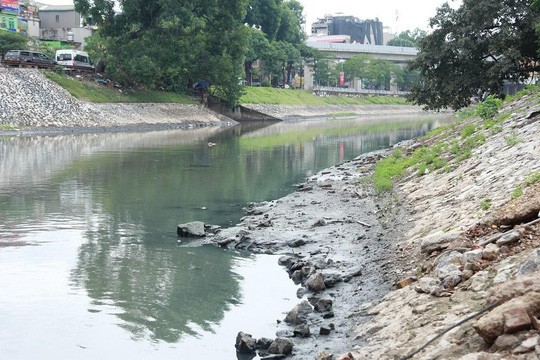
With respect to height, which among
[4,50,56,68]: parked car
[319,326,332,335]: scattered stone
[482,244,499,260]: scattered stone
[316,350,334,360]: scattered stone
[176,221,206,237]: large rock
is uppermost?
[4,50,56,68]: parked car

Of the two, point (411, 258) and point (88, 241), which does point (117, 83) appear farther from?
point (411, 258)

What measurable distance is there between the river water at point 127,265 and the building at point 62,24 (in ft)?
272

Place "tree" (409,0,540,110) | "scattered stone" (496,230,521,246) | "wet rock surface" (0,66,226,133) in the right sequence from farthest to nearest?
"wet rock surface" (0,66,226,133)
"tree" (409,0,540,110)
"scattered stone" (496,230,521,246)

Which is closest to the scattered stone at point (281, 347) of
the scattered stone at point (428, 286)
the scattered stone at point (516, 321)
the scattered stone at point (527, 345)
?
the scattered stone at point (428, 286)

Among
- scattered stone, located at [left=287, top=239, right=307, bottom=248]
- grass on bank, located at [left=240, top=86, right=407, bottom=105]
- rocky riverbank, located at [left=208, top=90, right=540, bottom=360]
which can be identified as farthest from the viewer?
grass on bank, located at [left=240, top=86, right=407, bottom=105]

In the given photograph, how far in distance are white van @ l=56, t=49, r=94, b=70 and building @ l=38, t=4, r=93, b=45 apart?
3920cm

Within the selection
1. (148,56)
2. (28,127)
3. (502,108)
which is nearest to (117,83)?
(148,56)

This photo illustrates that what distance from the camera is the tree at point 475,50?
4166cm

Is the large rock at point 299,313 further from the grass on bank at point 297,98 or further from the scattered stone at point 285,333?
the grass on bank at point 297,98

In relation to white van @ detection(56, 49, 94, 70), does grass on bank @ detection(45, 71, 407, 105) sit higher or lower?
lower

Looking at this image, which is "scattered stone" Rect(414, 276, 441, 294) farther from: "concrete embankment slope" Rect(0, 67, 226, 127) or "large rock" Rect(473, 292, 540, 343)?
"concrete embankment slope" Rect(0, 67, 226, 127)

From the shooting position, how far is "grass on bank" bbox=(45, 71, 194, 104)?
71312 millimetres

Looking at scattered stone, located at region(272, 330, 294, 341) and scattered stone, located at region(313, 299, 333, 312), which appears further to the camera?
scattered stone, located at region(313, 299, 333, 312)

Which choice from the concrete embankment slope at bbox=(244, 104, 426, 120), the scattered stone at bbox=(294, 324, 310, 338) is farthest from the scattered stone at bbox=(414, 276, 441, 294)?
the concrete embankment slope at bbox=(244, 104, 426, 120)
